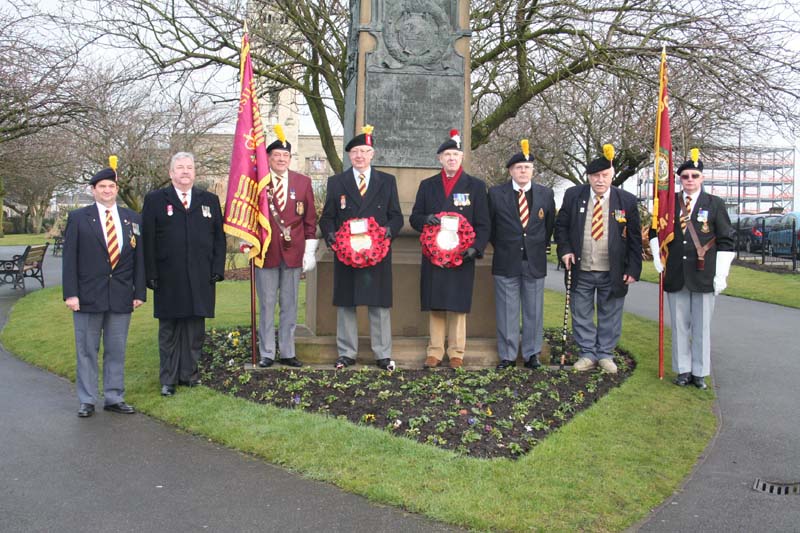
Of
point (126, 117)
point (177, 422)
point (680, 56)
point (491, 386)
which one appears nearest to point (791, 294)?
point (680, 56)

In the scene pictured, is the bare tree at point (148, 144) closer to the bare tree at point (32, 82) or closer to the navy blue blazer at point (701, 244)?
the bare tree at point (32, 82)

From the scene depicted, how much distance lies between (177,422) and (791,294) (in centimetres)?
1440

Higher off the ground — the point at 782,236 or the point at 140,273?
the point at 782,236

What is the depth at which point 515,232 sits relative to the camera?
302 inches

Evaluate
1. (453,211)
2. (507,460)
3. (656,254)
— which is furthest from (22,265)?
(507,460)

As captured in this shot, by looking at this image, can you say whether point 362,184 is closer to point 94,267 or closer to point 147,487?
point 94,267

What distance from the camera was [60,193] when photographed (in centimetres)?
5794

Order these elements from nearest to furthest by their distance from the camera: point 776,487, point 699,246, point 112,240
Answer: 1. point 776,487
2. point 112,240
3. point 699,246

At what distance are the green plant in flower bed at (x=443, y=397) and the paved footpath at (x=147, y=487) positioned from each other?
3.49 ft

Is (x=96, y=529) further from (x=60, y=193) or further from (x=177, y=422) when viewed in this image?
(x=60, y=193)

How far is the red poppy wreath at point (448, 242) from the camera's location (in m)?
7.33

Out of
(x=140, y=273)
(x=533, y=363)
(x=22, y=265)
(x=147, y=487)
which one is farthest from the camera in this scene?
(x=22, y=265)

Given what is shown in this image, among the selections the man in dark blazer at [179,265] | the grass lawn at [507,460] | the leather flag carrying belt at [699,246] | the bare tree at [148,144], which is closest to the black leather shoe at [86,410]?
the grass lawn at [507,460]

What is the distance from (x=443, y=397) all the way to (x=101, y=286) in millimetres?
3017
